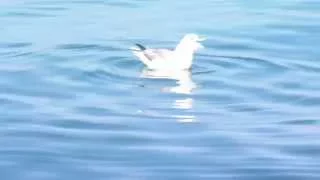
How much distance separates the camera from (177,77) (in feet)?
45.9

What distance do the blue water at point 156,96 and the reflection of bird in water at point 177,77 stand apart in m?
0.03

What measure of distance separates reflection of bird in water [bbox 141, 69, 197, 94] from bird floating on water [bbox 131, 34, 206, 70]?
64mm

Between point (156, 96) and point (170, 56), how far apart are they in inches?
84.1

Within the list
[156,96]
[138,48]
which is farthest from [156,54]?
[156,96]

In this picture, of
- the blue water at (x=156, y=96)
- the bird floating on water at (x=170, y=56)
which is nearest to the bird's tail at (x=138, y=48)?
the bird floating on water at (x=170, y=56)

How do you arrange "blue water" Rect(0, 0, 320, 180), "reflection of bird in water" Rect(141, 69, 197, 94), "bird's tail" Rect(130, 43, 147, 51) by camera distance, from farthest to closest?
1. "bird's tail" Rect(130, 43, 147, 51)
2. "reflection of bird in water" Rect(141, 69, 197, 94)
3. "blue water" Rect(0, 0, 320, 180)

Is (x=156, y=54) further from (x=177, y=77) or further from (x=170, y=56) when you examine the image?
(x=177, y=77)

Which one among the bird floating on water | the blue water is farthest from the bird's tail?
the blue water

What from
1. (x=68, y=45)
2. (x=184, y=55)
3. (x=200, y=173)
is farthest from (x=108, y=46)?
(x=200, y=173)

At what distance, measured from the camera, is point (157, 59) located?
14.4 m

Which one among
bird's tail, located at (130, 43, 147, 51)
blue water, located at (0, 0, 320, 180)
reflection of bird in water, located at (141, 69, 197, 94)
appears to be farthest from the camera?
bird's tail, located at (130, 43, 147, 51)

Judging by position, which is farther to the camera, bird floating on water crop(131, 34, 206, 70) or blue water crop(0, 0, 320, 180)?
bird floating on water crop(131, 34, 206, 70)

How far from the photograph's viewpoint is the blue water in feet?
31.9

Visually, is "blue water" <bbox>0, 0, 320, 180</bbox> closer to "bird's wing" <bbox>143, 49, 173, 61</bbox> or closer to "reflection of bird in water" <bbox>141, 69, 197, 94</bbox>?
"reflection of bird in water" <bbox>141, 69, 197, 94</bbox>
